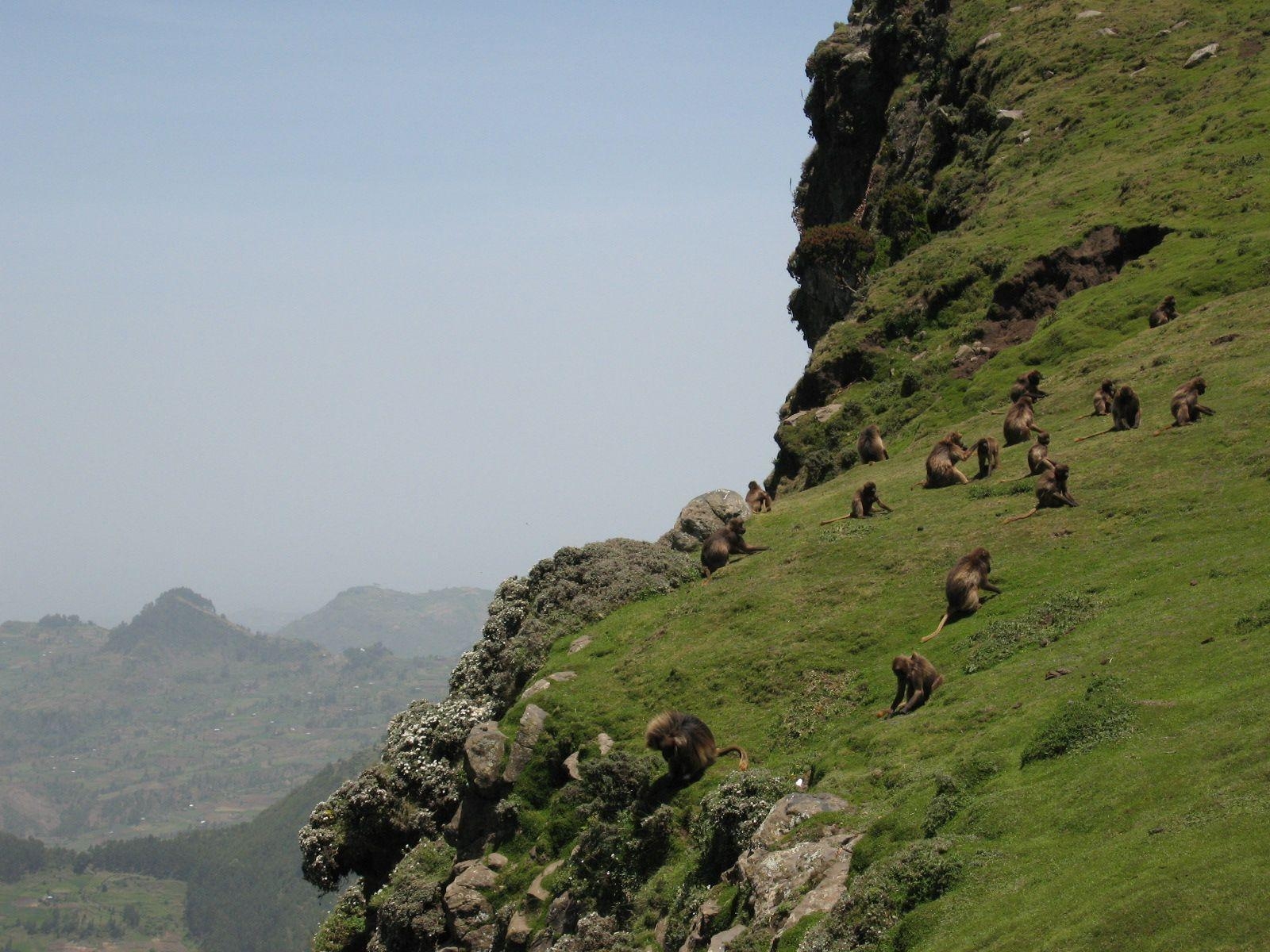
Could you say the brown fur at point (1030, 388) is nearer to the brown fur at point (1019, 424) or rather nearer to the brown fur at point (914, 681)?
the brown fur at point (1019, 424)

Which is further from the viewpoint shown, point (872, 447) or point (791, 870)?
point (872, 447)

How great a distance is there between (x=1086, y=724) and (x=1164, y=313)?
1025 inches

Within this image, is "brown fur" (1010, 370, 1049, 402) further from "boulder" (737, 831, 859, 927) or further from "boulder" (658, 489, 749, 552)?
"boulder" (737, 831, 859, 927)

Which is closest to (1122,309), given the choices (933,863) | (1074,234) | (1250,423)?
(1074,234)

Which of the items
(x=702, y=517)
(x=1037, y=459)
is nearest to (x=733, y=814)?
(x=1037, y=459)

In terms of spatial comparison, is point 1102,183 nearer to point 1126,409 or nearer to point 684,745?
point 1126,409

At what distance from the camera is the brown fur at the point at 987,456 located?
27906 mm

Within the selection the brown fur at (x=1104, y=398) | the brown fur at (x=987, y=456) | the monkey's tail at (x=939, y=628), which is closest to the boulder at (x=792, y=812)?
the monkey's tail at (x=939, y=628)

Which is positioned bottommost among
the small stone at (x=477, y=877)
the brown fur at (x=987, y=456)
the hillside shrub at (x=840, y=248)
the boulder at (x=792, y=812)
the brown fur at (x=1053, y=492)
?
the small stone at (x=477, y=877)

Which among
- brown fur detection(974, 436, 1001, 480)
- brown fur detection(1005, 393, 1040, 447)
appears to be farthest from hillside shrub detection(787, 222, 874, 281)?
brown fur detection(974, 436, 1001, 480)

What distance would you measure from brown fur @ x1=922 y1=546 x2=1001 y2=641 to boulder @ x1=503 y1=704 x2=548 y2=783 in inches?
353

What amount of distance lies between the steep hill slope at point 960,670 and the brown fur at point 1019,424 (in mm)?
651

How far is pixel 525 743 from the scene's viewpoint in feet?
80.5

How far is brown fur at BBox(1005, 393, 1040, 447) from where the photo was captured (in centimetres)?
3020
